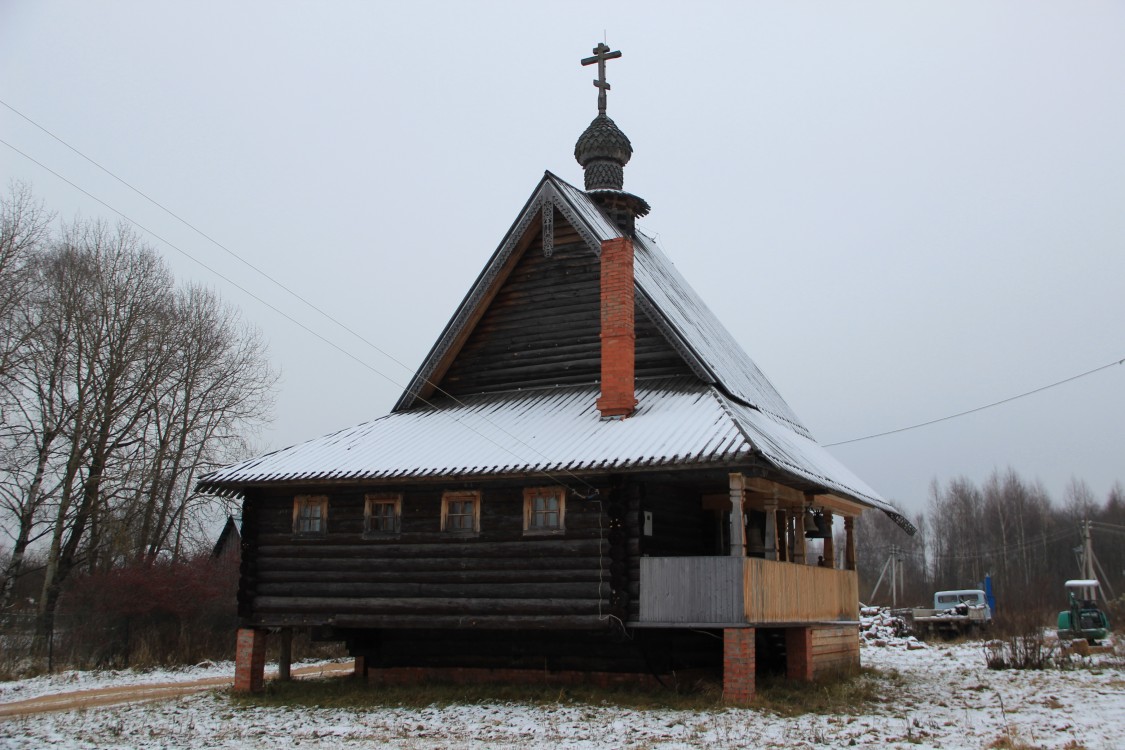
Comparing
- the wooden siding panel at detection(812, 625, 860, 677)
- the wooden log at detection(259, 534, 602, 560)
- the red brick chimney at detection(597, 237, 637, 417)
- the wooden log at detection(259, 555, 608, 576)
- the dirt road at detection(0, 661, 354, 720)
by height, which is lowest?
the dirt road at detection(0, 661, 354, 720)

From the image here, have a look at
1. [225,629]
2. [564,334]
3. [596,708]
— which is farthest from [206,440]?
[596,708]

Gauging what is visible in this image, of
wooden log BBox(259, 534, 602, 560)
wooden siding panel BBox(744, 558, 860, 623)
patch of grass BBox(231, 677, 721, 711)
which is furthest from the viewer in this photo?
wooden log BBox(259, 534, 602, 560)

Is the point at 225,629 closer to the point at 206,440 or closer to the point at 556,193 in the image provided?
the point at 206,440

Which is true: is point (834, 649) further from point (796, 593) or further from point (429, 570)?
point (429, 570)

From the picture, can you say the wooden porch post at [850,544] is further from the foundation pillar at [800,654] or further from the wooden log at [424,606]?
the wooden log at [424,606]

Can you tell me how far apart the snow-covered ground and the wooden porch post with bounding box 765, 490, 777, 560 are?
9.58 feet

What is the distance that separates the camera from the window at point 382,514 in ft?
59.8

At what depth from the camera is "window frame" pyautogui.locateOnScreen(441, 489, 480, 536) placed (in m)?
17.5

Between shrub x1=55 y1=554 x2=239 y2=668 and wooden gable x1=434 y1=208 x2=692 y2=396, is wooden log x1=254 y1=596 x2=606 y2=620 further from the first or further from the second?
shrub x1=55 y1=554 x2=239 y2=668

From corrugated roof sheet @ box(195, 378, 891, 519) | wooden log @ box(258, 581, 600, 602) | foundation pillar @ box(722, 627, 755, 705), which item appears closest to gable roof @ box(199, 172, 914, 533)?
corrugated roof sheet @ box(195, 378, 891, 519)

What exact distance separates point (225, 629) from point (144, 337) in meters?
9.02

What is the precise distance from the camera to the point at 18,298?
27312 mm

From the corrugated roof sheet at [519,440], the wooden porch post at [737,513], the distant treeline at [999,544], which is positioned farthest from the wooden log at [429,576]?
the distant treeline at [999,544]

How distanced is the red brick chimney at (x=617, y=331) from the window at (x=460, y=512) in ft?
9.01
